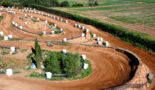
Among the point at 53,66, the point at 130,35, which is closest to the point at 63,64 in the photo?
the point at 53,66

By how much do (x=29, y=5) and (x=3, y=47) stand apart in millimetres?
51544

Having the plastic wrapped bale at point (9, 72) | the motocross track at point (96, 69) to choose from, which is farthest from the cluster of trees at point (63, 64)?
the plastic wrapped bale at point (9, 72)

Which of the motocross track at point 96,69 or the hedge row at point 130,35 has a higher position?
the hedge row at point 130,35

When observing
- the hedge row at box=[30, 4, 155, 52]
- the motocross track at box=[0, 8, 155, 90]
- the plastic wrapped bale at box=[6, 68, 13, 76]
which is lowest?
the motocross track at box=[0, 8, 155, 90]

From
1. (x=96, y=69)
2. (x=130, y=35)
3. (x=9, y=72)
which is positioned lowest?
(x=96, y=69)

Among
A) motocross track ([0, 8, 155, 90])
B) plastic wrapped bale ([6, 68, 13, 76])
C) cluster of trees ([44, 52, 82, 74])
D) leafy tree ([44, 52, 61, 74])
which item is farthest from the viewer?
leafy tree ([44, 52, 61, 74])

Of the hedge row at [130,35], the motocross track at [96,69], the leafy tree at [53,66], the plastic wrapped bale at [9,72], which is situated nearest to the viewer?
the motocross track at [96,69]

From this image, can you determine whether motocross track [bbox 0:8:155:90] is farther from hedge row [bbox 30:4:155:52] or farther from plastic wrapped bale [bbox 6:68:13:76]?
hedge row [bbox 30:4:155:52]

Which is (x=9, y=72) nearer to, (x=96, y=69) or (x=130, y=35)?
(x=96, y=69)

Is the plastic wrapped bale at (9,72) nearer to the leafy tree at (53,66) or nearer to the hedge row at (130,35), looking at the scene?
the leafy tree at (53,66)

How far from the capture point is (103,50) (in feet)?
96.5

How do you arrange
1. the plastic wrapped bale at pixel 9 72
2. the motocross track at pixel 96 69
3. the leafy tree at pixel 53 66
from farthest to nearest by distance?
the leafy tree at pixel 53 66, the plastic wrapped bale at pixel 9 72, the motocross track at pixel 96 69

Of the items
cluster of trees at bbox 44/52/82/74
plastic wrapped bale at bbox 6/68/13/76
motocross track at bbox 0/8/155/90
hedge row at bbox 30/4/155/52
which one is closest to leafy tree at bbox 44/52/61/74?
Answer: cluster of trees at bbox 44/52/82/74

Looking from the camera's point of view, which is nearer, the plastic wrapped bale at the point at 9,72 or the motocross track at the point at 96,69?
the motocross track at the point at 96,69
